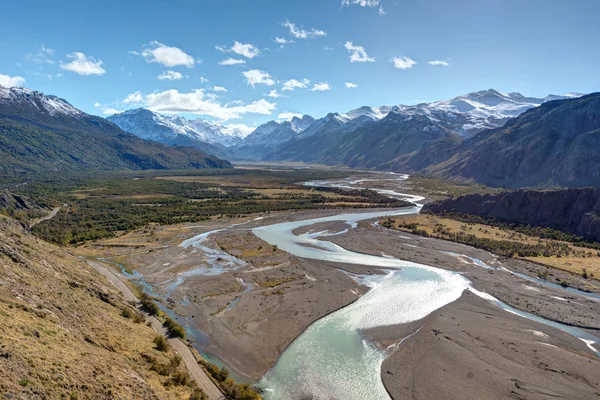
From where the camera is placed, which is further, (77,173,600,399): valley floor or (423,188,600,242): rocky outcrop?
(423,188,600,242): rocky outcrop

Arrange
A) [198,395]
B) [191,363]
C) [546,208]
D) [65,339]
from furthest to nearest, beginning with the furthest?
[546,208], [191,363], [65,339], [198,395]

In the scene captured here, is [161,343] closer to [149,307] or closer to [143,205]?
[149,307]

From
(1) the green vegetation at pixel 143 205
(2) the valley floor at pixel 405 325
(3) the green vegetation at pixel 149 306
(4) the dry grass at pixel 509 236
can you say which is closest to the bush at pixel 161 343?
(2) the valley floor at pixel 405 325

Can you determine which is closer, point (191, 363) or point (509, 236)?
point (191, 363)

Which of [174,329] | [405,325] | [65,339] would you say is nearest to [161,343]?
[174,329]

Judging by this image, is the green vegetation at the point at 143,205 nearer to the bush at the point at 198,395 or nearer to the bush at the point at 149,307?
the bush at the point at 149,307

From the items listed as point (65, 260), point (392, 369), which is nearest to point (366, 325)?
point (392, 369)

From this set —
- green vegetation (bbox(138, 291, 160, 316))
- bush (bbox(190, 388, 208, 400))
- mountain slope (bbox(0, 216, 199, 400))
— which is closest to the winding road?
bush (bbox(190, 388, 208, 400))

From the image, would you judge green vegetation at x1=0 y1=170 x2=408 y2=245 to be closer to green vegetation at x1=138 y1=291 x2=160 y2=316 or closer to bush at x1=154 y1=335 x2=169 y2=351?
green vegetation at x1=138 y1=291 x2=160 y2=316
